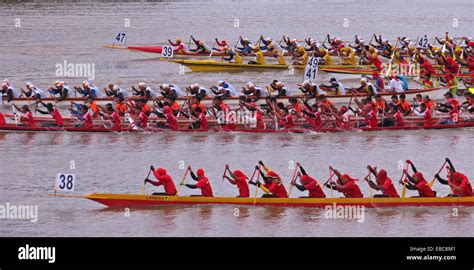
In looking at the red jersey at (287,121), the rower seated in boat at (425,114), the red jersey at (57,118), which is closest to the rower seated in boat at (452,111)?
the rower seated in boat at (425,114)

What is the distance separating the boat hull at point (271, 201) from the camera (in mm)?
28688

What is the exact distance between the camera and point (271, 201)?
95.1ft

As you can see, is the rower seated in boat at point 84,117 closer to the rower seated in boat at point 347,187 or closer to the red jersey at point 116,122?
the red jersey at point 116,122

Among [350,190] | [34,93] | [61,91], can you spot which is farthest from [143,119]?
[350,190]

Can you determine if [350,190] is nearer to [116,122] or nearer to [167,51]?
[116,122]

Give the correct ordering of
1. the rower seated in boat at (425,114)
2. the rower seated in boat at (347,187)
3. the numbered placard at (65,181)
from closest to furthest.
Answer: the numbered placard at (65,181) < the rower seated in boat at (347,187) < the rower seated in boat at (425,114)

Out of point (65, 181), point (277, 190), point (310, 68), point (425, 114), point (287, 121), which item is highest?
point (310, 68)

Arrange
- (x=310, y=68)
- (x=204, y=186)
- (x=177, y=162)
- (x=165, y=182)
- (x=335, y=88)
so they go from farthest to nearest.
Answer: (x=310, y=68), (x=335, y=88), (x=177, y=162), (x=165, y=182), (x=204, y=186)

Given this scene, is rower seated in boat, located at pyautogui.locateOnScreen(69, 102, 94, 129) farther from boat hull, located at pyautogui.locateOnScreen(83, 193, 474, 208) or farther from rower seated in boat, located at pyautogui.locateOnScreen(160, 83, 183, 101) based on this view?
boat hull, located at pyautogui.locateOnScreen(83, 193, 474, 208)

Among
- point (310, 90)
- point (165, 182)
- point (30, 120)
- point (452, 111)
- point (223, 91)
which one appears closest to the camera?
point (165, 182)

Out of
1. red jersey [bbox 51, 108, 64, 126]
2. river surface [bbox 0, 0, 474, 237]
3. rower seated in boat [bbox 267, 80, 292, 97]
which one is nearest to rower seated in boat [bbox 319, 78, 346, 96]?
rower seated in boat [bbox 267, 80, 292, 97]

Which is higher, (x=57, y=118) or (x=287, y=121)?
(x=287, y=121)
